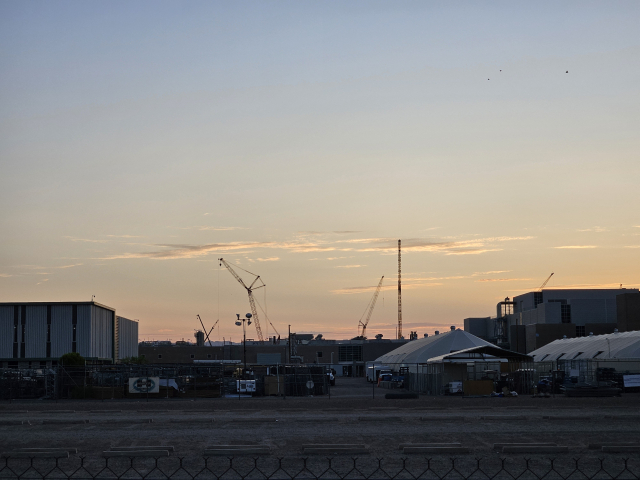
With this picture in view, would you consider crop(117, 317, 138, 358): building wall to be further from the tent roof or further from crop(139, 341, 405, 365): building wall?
the tent roof

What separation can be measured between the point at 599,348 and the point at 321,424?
59.0 metres

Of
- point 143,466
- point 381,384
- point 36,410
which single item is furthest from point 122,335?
point 143,466

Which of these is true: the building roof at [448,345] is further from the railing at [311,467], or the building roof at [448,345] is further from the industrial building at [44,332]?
the railing at [311,467]

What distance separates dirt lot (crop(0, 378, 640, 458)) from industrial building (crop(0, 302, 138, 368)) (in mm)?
45688

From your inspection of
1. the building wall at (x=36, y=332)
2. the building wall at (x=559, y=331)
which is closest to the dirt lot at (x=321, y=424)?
the building wall at (x=36, y=332)

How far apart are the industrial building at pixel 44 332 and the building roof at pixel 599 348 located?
2388 inches

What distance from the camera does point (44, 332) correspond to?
9162cm

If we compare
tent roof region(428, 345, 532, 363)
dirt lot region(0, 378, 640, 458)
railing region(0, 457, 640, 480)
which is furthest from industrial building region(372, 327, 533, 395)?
railing region(0, 457, 640, 480)

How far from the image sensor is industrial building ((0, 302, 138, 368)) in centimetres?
9044

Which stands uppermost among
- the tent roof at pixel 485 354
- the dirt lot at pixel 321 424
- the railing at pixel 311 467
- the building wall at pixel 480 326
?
the building wall at pixel 480 326

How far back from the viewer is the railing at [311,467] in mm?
18547

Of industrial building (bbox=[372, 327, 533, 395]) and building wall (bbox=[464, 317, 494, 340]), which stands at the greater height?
building wall (bbox=[464, 317, 494, 340])

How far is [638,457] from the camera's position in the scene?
20.8m

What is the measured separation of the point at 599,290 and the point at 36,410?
383 ft
